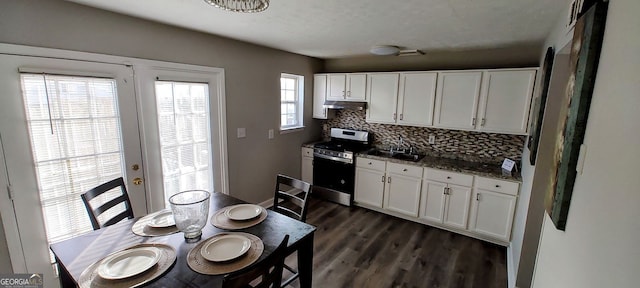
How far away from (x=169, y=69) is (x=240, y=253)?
1.94 meters

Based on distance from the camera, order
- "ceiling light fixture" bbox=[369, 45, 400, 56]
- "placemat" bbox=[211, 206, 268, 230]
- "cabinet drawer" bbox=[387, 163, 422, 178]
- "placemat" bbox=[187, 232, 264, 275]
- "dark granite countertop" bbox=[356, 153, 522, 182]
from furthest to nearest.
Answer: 1. "cabinet drawer" bbox=[387, 163, 422, 178]
2. "ceiling light fixture" bbox=[369, 45, 400, 56]
3. "dark granite countertop" bbox=[356, 153, 522, 182]
4. "placemat" bbox=[211, 206, 268, 230]
5. "placemat" bbox=[187, 232, 264, 275]

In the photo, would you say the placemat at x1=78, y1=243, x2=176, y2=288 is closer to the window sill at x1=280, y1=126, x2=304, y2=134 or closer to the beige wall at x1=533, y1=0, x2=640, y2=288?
the beige wall at x1=533, y1=0, x2=640, y2=288

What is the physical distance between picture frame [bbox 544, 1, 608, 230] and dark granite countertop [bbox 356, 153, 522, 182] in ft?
6.41

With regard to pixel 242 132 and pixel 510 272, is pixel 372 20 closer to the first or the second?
pixel 242 132

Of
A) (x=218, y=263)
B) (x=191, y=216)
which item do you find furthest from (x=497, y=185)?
(x=191, y=216)

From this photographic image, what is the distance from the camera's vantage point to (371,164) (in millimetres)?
3779

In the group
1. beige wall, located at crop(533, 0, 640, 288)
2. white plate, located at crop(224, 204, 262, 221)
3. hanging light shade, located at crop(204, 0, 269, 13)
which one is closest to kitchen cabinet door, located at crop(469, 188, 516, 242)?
beige wall, located at crop(533, 0, 640, 288)

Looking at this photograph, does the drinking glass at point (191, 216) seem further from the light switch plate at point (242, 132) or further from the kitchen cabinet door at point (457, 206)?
the kitchen cabinet door at point (457, 206)

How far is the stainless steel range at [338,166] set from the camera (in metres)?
3.95

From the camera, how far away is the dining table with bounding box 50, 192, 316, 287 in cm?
131

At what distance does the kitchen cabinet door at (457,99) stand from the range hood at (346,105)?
3.35 ft

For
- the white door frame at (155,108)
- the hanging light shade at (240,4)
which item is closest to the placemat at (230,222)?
the white door frame at (155,108)

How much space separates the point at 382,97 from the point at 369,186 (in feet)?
4.22

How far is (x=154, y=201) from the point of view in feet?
8.46
